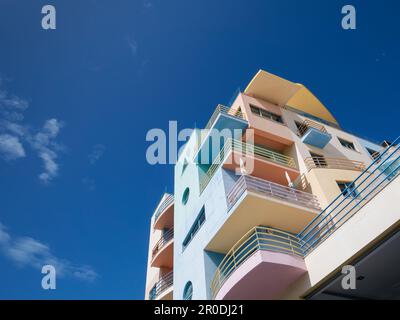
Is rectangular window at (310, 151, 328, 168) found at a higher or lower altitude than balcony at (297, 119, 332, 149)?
lower

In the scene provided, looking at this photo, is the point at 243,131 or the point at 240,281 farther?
the point at 243,131

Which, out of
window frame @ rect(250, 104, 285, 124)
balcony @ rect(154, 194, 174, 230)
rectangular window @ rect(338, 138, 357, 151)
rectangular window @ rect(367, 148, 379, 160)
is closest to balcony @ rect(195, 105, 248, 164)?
window frame @ rect(250, 104, 285, 124)

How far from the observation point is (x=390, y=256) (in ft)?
23.5

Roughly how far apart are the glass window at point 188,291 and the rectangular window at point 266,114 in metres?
10.7

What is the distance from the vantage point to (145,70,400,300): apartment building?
24.7 ft

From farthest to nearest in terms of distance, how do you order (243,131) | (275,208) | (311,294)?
1. (243,131)
2. (275,208)
3. (311,294)

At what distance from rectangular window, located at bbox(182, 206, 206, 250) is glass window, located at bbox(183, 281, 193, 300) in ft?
7.73

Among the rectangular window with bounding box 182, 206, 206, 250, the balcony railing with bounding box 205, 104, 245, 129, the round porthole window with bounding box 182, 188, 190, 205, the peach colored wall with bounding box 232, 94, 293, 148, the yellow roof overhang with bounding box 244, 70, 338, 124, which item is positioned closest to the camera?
the rectangular window with bounding box 182, 206, 206, 250

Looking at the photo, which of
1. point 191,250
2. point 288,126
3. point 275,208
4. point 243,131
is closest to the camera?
point 275,208

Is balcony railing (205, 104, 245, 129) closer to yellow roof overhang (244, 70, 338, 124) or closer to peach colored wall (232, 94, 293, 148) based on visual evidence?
peach colored wall (232, 94, 293, 148)

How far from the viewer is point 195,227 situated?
15508 mm
